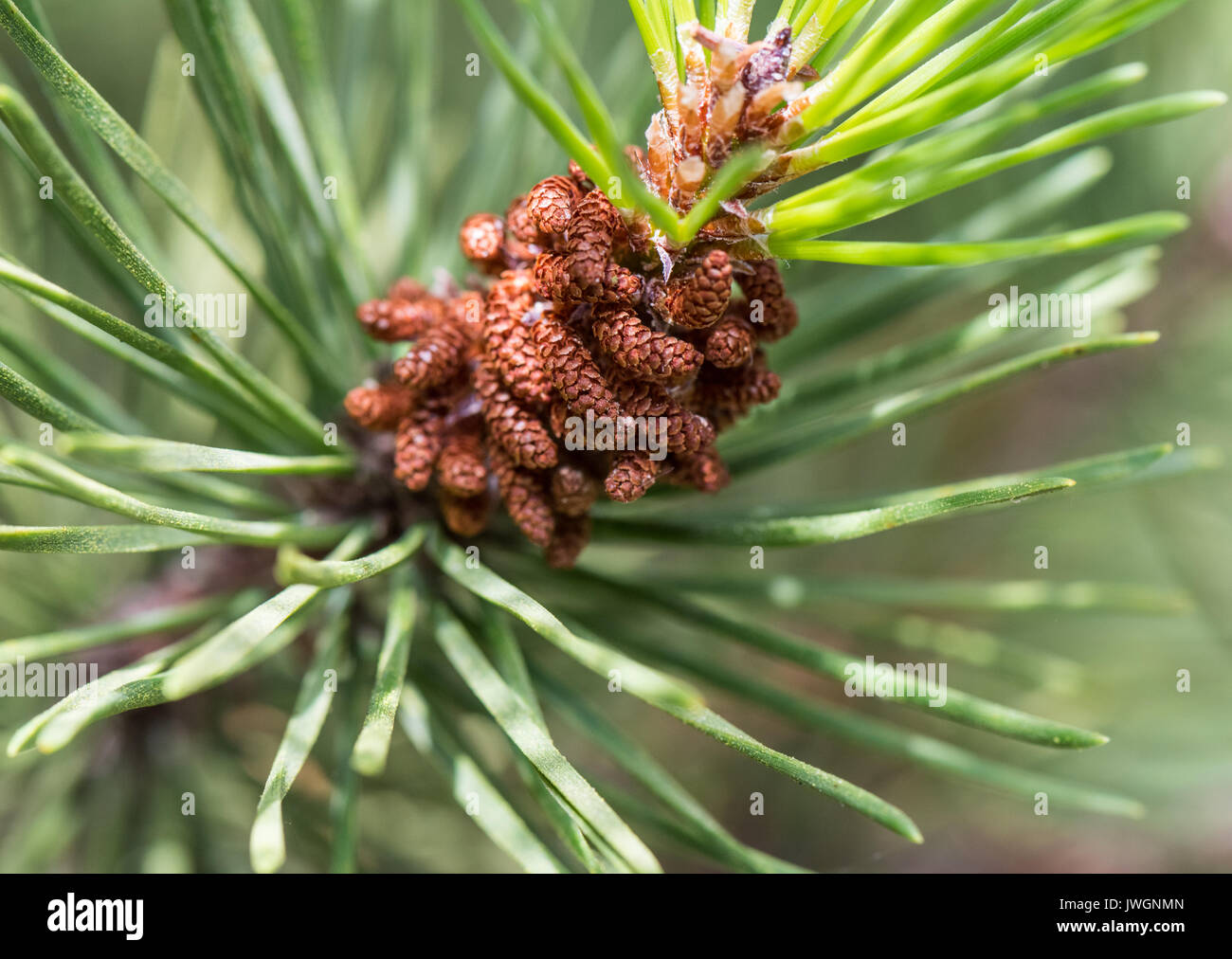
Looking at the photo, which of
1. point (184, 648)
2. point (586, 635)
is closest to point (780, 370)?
point (586, 635)

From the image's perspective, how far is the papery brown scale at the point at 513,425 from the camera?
680 mm

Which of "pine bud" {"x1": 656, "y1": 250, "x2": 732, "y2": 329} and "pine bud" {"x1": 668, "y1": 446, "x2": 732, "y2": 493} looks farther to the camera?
"pine bud" {"x1": 668, "y1": 446, "x2": 732, "y2": 493}

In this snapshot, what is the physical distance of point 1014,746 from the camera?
1.56 metres

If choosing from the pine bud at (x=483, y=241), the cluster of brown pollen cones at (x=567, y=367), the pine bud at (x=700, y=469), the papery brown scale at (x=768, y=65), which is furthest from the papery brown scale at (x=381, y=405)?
the papery brown scale at (x=768, y=65)

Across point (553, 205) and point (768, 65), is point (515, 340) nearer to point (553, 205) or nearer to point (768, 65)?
point (553, 205)

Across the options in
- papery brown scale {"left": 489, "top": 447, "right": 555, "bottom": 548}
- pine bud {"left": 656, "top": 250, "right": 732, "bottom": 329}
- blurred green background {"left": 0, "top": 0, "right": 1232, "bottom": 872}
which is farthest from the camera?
blurred green background {"left": 0, "top": 0, "right": 1232, "bottom": 872}

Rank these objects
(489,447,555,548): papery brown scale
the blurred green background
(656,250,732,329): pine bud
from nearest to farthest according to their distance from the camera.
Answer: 1. (656,250,732,329): pine bud
2. (489,447,555,548): papery brown scale
3. the blurred green background

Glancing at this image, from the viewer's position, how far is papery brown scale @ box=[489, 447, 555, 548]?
71 cm

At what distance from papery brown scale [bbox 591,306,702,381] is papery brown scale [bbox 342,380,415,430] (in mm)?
205

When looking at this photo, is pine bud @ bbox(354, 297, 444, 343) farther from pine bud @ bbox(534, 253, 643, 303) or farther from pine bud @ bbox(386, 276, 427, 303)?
pine bud @ bbox(534, 253, 643, 303)

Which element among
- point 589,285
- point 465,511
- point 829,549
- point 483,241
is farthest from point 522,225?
point 829,549

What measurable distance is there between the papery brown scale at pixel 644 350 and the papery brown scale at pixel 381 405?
0.67 ft

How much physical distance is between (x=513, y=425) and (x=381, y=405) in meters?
0.13

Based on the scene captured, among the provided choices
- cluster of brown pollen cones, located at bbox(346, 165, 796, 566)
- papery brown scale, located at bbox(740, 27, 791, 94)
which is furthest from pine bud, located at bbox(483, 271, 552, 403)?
papery brown scale, located at bbox(740, 27, 791, 94)
